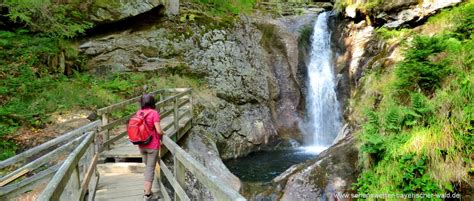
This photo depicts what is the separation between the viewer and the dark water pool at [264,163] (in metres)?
11.2

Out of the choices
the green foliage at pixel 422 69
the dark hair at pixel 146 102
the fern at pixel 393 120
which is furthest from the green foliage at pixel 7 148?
the green foliage at pixel 422 69

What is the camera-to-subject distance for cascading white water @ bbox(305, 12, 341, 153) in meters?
14.9

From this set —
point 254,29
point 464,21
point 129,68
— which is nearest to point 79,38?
point 129,68

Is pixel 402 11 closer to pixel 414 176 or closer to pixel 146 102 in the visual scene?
pixel 414 176

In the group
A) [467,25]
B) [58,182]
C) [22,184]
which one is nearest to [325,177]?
[467,25]

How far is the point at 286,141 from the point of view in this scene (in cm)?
1450

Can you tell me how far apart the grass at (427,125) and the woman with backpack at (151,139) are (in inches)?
145

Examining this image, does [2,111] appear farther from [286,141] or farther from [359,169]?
[286,141]

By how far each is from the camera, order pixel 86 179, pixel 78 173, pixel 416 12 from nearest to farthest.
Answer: pixel 78 173 < pixel 86 179 < pixel 416 12

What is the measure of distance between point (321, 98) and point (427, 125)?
10.3m

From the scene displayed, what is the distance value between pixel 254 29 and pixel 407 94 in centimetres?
1161

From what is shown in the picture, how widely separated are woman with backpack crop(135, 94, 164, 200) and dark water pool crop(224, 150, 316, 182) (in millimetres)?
6439

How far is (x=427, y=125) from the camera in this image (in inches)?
219

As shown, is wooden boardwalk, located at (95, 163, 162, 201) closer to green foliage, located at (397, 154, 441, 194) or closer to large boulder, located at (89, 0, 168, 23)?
green foliage, located at (397, 154, 441, 194)
